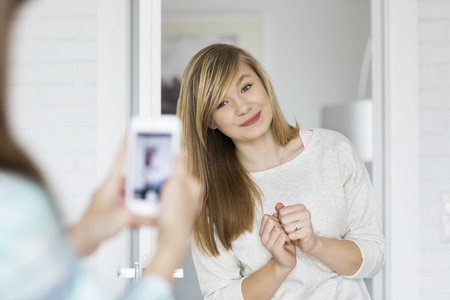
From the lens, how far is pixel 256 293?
1361 millimetres

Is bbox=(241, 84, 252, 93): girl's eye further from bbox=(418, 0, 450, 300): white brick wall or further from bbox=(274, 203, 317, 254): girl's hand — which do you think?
bbox=(418, 0, 450, 300): white brick wall

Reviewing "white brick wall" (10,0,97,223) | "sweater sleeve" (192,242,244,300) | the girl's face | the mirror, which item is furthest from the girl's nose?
the mirror

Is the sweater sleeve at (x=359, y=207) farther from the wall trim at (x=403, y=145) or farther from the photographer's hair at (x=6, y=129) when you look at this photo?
the photographer's hair at (x=6, y=129)

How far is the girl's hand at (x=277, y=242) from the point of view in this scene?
131 cm

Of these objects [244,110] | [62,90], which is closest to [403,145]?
[244,110]

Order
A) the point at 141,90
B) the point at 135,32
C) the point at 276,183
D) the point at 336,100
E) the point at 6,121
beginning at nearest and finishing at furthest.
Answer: the point at 6,121
the point at 276,183
the point at 141,90
the point at 135,32
the point at 336,100

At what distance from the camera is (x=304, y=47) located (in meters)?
2.85

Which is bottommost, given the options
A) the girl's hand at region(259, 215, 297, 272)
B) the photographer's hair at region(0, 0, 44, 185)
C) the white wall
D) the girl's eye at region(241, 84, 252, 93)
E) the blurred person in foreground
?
the girl's hand at region(259, 215, 297, 272)

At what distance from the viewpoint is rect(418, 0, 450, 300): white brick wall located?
1.74m

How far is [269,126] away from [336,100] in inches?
54.0

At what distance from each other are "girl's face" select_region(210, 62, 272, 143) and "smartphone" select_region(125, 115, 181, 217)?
73cm

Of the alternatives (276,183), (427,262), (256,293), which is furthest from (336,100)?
(256,293)

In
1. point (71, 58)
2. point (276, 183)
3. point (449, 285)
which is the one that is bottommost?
point (449, 285)

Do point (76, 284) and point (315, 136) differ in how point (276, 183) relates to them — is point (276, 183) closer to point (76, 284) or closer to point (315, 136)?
point (315, 136)
